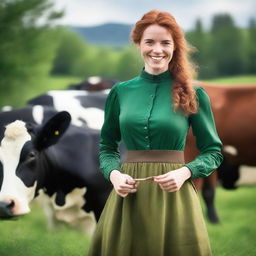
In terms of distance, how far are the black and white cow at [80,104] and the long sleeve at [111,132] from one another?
3.14 metres

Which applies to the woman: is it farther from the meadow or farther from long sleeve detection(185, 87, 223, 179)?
the meadow

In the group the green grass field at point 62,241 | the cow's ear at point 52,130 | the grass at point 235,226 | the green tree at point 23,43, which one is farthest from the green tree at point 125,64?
the cow's ear at point 52,130

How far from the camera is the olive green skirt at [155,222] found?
9.75 feet

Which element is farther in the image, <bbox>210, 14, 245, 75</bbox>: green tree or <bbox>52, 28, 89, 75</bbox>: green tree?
<bbox>52, 28, 89, 75</bbox>: green tree

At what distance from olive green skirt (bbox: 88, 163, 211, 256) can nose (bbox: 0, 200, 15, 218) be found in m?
1.34

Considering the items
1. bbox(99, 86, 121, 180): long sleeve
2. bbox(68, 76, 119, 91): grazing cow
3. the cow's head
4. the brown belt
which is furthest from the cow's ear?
bbox(68, 76, 119, 91): grazing cow

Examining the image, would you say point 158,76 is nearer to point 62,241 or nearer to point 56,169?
point 62,241

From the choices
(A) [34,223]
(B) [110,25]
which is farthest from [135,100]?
(B) [110,25]

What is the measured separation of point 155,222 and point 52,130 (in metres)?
2.08

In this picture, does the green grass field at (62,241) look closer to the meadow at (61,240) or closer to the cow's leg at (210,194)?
the meadow at (61,240)

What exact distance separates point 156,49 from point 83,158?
2.41 meters

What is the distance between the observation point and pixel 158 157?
3.06m

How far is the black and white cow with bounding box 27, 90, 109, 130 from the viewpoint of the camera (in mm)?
6598

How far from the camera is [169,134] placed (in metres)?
3.03
